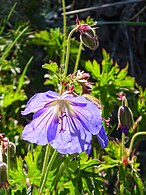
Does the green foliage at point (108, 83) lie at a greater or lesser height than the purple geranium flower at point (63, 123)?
greater

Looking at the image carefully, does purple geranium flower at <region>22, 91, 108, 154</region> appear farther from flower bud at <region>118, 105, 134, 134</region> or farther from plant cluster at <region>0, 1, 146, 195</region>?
flower bud at <region>118, 105, 134, 134</region>

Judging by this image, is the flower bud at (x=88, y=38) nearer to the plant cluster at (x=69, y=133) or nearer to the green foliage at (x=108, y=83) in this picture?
the plant cluster at (x=69, y=133)

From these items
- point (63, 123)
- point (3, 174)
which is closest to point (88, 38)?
point (63, 123)

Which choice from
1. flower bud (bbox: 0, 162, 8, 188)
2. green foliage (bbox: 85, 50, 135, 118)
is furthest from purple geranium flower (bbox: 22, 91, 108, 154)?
green foliage (bbox: 85, 50, 135, 118)

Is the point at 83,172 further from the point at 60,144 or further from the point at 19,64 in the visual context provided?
the point at 19,64

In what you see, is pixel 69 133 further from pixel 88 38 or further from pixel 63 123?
pixel 88 38

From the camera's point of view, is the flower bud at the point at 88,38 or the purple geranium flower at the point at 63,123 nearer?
the purple geranium flower at the point at 63,123

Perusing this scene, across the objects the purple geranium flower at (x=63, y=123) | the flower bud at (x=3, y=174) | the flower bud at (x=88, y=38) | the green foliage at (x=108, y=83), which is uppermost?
the flower bud at (x=88, y=38)

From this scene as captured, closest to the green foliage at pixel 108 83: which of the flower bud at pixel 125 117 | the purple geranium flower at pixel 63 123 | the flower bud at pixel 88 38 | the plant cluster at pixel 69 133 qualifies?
the plant cluster at pixel 69 133
